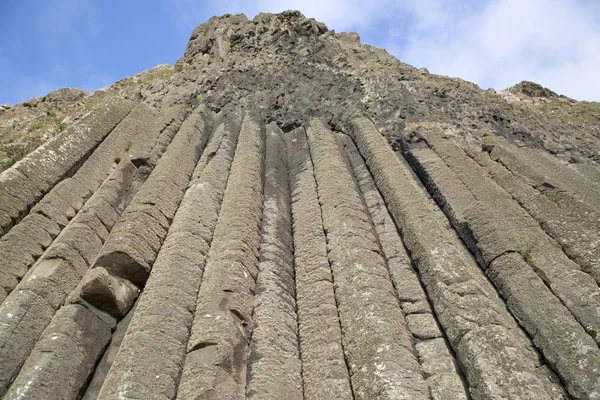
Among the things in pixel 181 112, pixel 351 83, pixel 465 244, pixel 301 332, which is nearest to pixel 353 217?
pixel 465 244

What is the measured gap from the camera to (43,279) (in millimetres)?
5250

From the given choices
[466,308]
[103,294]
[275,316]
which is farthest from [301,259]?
[103,294]

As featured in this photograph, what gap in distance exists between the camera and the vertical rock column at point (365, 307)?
4262mm

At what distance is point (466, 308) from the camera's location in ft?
16.4

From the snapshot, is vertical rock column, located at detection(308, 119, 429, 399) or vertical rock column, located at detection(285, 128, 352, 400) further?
vertical rock column, located at detection(285, 128, 352, 400)

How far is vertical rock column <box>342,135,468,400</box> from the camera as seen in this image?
14.3 ft

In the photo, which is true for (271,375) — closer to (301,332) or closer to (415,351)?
(301,332)

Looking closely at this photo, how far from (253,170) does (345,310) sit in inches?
155

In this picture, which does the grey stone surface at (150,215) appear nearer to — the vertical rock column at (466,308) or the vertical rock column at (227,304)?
the vertical rock column at (227,304)

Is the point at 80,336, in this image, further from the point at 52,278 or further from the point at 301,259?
the point at 301,259

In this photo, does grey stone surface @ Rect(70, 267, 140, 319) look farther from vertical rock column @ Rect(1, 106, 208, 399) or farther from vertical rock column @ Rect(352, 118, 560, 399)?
vertical rock column @ Rect(352, 118, 560, 399)

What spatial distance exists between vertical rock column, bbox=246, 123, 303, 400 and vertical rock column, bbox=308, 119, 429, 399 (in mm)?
575

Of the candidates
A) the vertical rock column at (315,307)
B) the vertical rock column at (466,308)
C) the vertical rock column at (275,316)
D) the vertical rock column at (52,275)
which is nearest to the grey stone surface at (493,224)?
the vertical rock column at (466,308)

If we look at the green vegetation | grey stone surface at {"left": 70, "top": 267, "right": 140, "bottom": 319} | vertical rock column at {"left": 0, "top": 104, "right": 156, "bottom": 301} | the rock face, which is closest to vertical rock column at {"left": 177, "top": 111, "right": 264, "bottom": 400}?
the rock face
